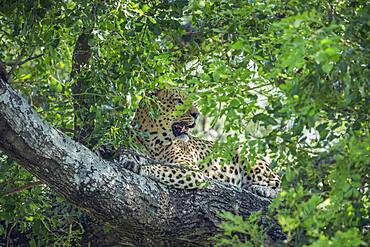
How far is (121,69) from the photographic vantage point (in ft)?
23.5

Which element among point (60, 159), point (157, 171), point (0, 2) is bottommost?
point (157, 171)

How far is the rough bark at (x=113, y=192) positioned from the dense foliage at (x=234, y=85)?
0.31 metres

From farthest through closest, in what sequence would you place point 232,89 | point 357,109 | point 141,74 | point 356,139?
point 141,74, point 232,89, point 357,109, point 356,139

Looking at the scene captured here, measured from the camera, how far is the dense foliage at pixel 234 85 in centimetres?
519

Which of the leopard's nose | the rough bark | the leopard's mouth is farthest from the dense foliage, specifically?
the leopard's mouth

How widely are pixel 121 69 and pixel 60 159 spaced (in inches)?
40.7

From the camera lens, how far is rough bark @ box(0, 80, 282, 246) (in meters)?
6.27

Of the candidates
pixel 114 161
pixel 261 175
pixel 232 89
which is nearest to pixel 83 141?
pixel 114 161

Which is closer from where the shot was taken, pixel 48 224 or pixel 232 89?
pixel 232 89

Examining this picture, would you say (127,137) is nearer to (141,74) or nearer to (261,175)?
(141,74)

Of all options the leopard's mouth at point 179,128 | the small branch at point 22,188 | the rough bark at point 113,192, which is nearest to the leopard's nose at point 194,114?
the leopard's mouth at point 179,128

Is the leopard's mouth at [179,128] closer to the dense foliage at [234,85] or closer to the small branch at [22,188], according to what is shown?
the dense foliage at [234,85]

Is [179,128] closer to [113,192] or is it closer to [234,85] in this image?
[113,192]

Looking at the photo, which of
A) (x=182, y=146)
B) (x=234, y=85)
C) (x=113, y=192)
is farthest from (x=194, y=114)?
(x=234, y=85)
